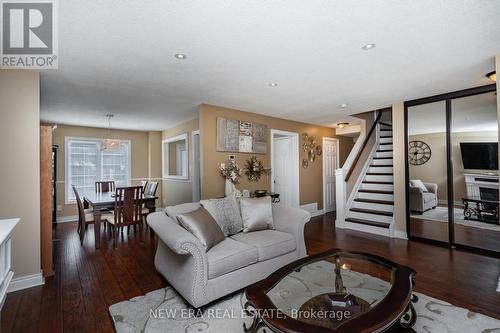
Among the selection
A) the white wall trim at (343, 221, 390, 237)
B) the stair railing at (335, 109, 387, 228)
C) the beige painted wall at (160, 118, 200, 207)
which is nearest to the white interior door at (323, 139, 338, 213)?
the stair railing at (335, 109, 387, 228)

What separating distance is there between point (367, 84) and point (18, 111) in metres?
4.25

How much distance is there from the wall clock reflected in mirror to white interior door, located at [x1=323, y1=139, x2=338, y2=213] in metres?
2.45

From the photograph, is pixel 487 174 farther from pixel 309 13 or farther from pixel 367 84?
pixel 309 13

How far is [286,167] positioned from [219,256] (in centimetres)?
400

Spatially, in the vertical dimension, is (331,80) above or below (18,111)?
above

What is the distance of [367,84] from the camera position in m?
3.22

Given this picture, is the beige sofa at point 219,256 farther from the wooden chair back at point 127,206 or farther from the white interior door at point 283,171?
the white interior door at point 283,171

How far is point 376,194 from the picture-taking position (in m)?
5.03

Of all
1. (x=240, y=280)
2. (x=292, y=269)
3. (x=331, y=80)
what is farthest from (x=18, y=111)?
(x=331, y=80)

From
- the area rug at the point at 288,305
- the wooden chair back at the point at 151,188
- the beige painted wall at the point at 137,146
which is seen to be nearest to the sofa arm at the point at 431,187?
the area rug at the point at 288,305

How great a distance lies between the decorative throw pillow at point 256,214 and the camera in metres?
2.88

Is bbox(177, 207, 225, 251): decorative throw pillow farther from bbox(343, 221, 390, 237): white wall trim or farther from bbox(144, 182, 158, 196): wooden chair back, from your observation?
bbox(343, 221, 390, 237): white wall trim

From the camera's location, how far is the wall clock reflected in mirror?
385 centimetres

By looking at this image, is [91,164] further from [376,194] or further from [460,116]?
[460,116]
